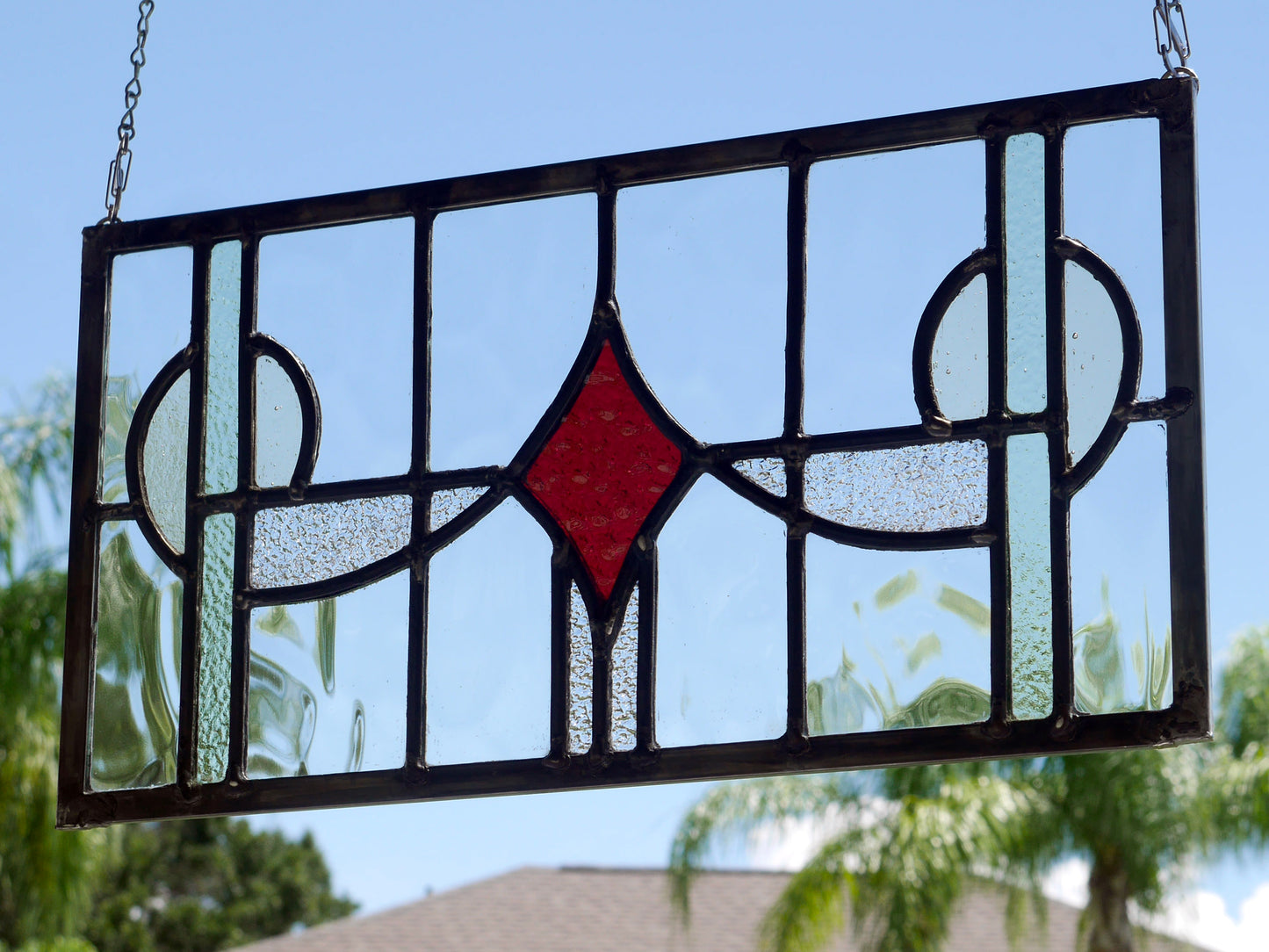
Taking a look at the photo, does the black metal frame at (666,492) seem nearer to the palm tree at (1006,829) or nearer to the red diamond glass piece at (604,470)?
the red diamond glass piece at (604,470)

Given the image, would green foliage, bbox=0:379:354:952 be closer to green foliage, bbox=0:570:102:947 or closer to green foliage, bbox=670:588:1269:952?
green foliage, bbox=0:570:102:947

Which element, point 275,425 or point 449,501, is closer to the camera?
point 449,501

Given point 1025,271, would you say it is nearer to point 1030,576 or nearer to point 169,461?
point 1030,576

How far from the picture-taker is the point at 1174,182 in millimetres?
2943

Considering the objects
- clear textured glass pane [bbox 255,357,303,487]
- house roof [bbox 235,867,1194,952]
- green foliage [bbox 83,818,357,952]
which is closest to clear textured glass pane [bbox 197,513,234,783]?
clear textured glass pane [bbox 255,357,303,487]

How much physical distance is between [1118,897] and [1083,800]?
80 cm

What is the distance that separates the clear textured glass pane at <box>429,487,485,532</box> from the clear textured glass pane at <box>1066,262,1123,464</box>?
1.10m

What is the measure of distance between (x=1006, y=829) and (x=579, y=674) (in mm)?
10621

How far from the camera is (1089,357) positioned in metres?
2.97

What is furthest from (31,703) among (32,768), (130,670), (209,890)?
(209,890)

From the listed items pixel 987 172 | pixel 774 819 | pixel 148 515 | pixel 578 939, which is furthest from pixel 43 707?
pixel 987 172

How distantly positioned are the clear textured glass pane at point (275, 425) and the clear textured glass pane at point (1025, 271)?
1.39 metres

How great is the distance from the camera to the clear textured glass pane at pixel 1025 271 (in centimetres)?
300

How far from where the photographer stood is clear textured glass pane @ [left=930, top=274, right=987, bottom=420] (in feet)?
9.92
